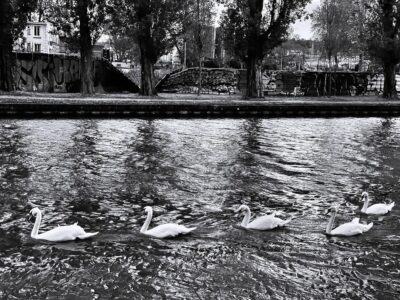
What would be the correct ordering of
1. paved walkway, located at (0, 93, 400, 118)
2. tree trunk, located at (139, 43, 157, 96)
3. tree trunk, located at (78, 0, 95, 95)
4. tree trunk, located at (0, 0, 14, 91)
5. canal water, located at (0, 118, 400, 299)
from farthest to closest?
tree trunk, located at (139, 43, 157, 96) < tree trunk, located at (78, 0, 95, 95) < tree trunk, located at (0, 0, 14, 91) < paved walkway, located at (0, 93, 400, 118) < canal water, located at (0, 118, 400, 299)

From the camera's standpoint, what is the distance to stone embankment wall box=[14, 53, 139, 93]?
50.7 meters

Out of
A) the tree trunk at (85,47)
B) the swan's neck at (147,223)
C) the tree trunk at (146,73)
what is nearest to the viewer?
the swan's neck at (147,223)

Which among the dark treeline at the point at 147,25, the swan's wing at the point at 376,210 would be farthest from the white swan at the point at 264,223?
the dark treeline at the point at 147,25

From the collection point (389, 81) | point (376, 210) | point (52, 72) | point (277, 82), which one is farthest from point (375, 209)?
point (277, 82)

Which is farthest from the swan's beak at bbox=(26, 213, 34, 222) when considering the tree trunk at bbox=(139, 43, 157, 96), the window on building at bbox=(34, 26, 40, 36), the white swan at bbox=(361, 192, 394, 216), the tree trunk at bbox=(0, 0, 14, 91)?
the window on building at bbox=(34, 26, 40, 36)

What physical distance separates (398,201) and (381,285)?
5868 millimetres

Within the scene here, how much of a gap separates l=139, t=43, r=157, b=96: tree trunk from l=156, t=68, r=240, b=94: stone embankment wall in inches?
502

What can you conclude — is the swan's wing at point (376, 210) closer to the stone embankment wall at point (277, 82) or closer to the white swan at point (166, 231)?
the white swan at point (166, 231)

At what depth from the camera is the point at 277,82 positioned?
60094 millimetres

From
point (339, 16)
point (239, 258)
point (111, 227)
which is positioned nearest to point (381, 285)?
point (239, 258)

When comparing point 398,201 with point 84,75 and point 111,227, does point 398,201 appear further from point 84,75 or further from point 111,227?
point 84,75

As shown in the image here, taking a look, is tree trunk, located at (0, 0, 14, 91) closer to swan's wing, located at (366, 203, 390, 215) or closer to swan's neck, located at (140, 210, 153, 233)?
swan's neck, located at (140, 210, 153, 233)

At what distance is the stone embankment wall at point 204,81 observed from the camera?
2314 inches

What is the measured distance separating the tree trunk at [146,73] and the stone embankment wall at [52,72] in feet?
33.5
